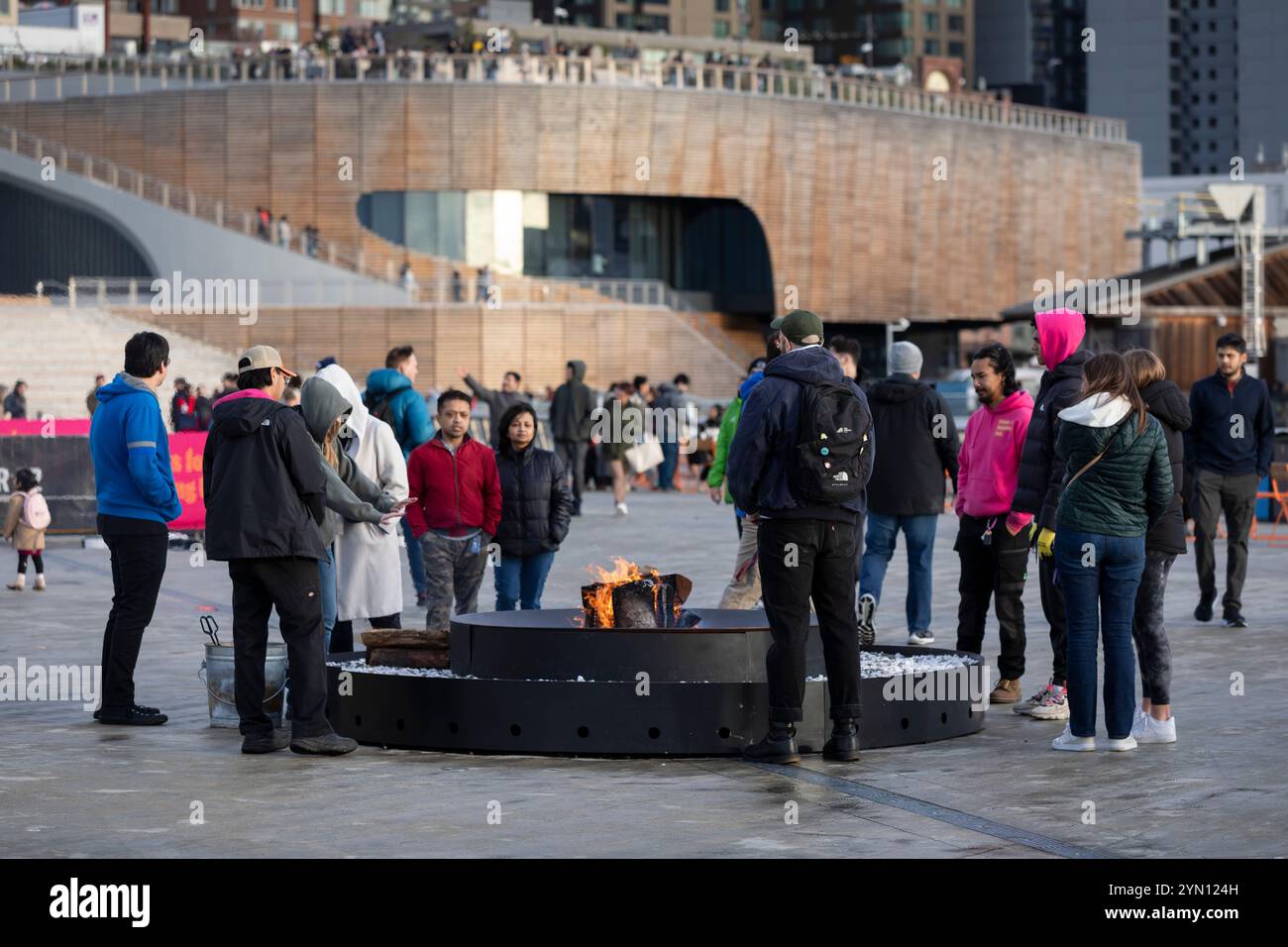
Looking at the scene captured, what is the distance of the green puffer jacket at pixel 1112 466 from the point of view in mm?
8844

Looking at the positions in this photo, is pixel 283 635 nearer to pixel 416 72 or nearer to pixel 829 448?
pixel 829 448

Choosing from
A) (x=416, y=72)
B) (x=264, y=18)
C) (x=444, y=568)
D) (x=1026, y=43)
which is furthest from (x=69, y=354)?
(x=1026, y=43)

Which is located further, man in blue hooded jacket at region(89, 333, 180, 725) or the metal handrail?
the metal handrail

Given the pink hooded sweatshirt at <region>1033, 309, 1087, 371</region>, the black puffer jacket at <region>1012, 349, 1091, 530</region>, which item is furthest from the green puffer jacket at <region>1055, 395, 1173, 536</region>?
the pink hooded sweatshirt at <region>1033, 309, 1087, 371</region>

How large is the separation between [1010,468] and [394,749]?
3584mm

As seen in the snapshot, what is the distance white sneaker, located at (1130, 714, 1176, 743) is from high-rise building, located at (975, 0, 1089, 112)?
140 meters

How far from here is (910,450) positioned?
498 inches

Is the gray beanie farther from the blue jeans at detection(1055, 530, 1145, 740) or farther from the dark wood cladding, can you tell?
the dark wood cladding

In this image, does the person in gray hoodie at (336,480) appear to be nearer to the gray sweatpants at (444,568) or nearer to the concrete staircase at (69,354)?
the gray sweatpants at (444,568)

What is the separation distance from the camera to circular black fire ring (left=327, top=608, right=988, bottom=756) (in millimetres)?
8977

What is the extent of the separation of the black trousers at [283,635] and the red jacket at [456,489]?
235 cm

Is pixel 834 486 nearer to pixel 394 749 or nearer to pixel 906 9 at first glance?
pixel 394 749

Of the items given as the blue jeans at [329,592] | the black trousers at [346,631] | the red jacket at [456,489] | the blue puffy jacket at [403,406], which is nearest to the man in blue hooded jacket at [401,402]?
the blue puffy jacket at [403,406]

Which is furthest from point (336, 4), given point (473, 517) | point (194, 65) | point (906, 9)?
point (473, 517)
